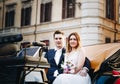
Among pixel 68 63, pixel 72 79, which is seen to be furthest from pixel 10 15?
pixel 72 79

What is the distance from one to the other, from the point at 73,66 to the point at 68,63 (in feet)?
0.26

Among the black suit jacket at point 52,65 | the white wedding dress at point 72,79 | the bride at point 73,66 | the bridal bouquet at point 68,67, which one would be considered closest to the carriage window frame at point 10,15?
the black suit jacket at point 52,65

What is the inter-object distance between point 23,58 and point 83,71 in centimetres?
145

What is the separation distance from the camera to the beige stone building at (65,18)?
19812mm

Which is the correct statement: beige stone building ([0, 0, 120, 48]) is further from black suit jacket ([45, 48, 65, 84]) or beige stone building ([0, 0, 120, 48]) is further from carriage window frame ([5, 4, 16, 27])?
black suit jacket ([45, 48, 65, 84])

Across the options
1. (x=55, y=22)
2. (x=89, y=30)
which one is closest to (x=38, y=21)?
(x=55, y=22)

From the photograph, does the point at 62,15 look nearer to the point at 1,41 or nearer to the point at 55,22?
the point at 55,22

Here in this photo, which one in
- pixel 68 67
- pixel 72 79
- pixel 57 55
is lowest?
pixel 72 79

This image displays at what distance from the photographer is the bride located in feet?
14.4

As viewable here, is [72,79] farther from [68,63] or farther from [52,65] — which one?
[52,65]

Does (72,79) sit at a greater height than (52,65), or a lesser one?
lesser

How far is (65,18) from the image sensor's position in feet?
68.9

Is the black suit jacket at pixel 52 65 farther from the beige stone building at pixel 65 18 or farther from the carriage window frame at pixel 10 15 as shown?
the carriage window frame at pixel 10 15

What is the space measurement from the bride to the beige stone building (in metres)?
14.7
